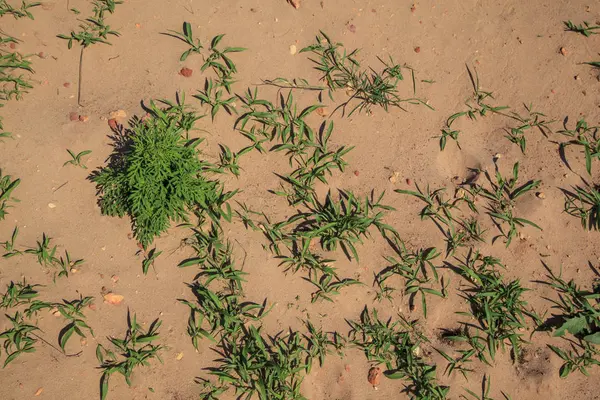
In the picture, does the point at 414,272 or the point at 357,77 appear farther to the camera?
the point at 357,77

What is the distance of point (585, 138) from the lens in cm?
346

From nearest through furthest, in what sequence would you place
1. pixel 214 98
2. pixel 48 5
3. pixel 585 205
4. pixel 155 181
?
pixel 155 181
pixel 585 205
pixel 214 98
pixel 48 5

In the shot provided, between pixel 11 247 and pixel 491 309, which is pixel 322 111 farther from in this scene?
pixel 11 247

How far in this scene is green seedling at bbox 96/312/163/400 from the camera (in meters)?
3.04

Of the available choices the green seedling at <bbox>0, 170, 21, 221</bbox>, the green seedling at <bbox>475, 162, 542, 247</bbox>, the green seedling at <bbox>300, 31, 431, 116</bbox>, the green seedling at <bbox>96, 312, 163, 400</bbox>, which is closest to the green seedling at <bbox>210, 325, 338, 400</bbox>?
the green seedling at <bbox>96, 312, 163, 400</bbox>

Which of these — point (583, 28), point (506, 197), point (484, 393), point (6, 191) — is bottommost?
point (484, 393)

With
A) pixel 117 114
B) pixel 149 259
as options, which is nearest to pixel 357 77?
pixel 117 114

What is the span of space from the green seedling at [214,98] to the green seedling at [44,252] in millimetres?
1381

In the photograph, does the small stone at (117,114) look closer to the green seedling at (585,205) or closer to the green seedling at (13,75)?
the green seedling at (13,75)

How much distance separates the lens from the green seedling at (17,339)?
3.05 metres

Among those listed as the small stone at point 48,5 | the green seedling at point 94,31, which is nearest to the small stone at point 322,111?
the green seedling at point 94,31

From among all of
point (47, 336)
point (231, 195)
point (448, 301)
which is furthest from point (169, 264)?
point (448, 301)

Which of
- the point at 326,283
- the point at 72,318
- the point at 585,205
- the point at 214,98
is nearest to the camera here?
the point at 72,318

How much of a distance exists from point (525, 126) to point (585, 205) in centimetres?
68
